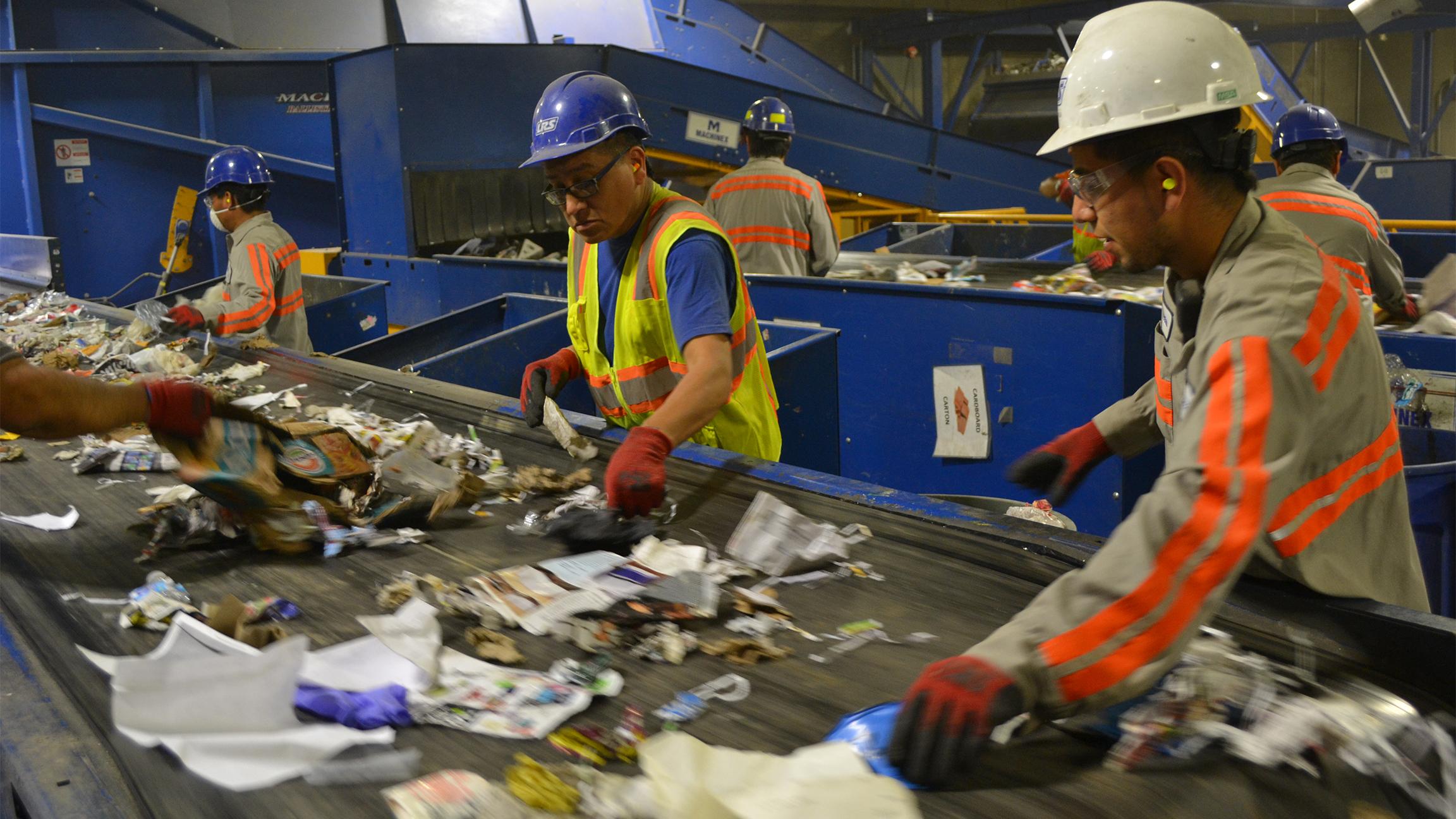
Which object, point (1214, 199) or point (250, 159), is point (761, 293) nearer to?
point (250, 159)

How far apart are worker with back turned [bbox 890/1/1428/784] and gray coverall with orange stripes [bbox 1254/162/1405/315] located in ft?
8.37

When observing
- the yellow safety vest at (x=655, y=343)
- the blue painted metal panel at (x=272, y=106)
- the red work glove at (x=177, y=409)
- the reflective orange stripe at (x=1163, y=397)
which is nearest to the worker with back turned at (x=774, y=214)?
the yellow safety vest at (x=655, y=343)

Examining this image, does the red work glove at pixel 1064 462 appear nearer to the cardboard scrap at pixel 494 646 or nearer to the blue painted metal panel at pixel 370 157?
the cardboard scrap at pixel 494 646

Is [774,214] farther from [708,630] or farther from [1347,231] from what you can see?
[708,630]

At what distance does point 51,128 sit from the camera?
24.8 feet

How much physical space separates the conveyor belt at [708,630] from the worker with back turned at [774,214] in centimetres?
274

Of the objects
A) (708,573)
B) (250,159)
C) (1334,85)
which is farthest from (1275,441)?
(1334,85)

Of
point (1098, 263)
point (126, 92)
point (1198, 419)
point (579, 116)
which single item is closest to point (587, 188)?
point (579, 116)

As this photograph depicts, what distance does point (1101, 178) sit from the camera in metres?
1.34

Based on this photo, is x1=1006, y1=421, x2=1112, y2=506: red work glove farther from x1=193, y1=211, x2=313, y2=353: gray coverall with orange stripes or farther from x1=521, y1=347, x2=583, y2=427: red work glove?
x1=193, y1=211, x2=313, y2=353: gray coverall with orange stripes

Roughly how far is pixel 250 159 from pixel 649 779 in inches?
157

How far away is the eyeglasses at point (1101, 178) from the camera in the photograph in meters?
1.32

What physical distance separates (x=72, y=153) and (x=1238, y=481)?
8.72m

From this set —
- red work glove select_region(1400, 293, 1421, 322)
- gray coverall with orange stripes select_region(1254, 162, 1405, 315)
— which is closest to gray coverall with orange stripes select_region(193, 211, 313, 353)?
gray coverall with orange stripes select_region(1254, 162, 1405, 315)
